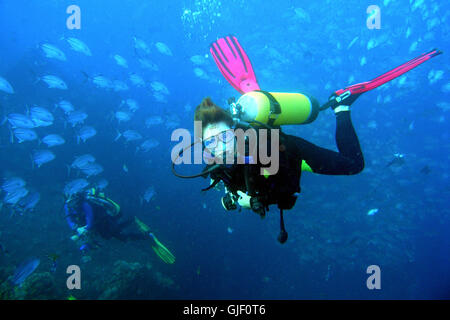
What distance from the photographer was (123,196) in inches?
494

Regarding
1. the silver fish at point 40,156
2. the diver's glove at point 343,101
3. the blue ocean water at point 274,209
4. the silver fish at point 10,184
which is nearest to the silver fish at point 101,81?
the blue ocean water at point 274,209

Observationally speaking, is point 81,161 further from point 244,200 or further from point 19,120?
point 244,200

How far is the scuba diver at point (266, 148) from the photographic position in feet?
6.89

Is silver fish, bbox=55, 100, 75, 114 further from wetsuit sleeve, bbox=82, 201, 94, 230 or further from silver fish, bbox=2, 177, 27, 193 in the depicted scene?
wetsuit sleeve, bbox=82, 201, 94, 230

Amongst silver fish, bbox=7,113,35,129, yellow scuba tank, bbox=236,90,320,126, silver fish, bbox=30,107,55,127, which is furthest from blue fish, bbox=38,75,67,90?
yellow scuba tank, bbox=236,90,320,126

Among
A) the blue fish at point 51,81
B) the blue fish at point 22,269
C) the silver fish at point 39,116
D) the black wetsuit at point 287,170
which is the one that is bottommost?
the blue fish at point 22,269

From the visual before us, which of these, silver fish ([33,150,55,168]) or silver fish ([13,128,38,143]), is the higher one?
silver fish ([13,128,38,143])

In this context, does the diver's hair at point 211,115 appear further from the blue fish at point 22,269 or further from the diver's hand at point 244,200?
the blue fish at point 22,269

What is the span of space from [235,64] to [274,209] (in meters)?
9.03

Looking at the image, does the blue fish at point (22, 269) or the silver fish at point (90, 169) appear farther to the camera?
the silver fish at point (90, 169)

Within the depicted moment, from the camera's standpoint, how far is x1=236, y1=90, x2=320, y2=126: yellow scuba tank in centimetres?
252

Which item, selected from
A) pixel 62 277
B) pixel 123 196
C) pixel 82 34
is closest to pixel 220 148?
pixel 62 277

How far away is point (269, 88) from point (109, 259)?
12.2m

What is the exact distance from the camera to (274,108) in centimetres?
259
